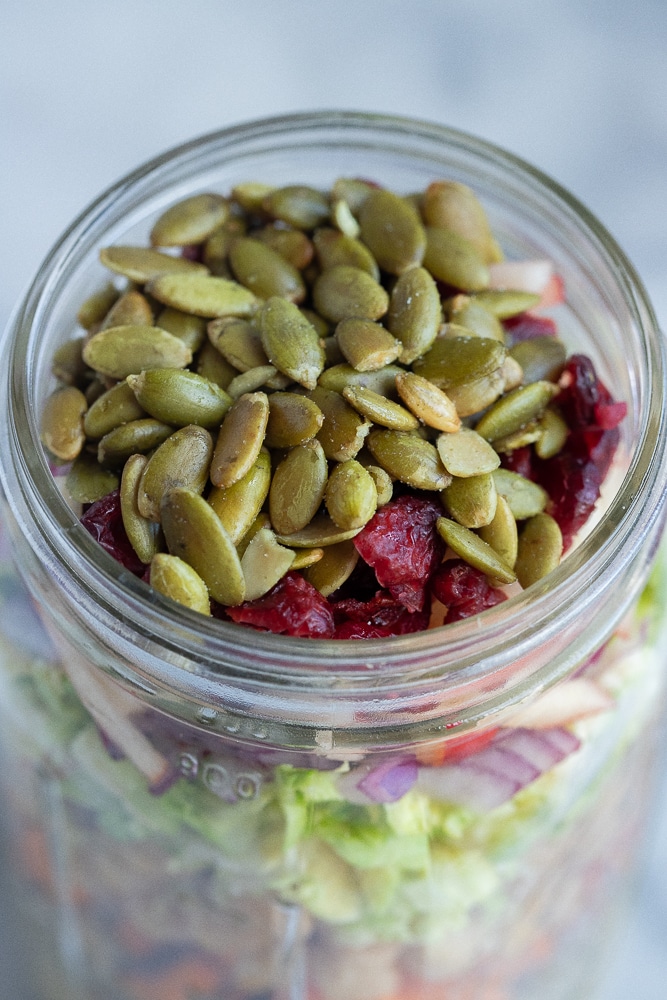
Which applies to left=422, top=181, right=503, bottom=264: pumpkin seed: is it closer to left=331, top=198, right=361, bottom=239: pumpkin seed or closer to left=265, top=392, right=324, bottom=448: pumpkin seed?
left=331, top=198, right=361, bottom=239: pumpkin seed

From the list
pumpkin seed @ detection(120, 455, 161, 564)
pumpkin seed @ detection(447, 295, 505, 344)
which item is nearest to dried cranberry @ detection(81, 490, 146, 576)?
pumpkin seed @ detection(120, 455, 161, 564)

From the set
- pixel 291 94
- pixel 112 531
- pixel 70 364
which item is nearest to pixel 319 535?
pixel 112 531

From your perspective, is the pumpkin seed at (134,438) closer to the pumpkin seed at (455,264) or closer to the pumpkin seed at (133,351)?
the pumpkin seed at (133,351)

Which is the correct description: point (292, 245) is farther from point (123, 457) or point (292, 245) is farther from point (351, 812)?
point (351, 812)

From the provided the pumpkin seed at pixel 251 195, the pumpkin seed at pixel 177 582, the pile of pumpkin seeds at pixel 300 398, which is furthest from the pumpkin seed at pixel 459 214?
the pumpkin seed at pixel 177 582

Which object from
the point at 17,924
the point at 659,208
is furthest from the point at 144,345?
the point at 659,208
